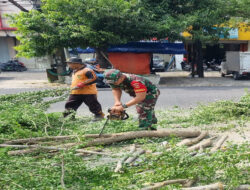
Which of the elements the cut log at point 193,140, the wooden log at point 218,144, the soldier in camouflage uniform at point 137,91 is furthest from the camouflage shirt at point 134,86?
the wooden log at point 218,144

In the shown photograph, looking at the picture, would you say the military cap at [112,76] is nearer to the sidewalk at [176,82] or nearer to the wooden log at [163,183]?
the wooden log at [163,183]

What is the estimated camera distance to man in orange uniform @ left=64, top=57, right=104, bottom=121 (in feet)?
22.4

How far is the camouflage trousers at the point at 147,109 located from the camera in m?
5.34

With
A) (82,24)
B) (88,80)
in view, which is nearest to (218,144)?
(88,80)

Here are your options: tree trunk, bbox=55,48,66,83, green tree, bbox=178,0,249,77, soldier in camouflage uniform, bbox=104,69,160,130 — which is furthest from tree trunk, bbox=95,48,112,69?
soldier in camouflage uniform, bbox=104,69,160,130

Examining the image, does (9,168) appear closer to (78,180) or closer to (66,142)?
(78,180)

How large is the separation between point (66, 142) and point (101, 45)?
10636 mm

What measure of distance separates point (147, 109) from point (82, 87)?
Answer: 2.03m

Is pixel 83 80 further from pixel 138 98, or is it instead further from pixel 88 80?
pixel 138 98

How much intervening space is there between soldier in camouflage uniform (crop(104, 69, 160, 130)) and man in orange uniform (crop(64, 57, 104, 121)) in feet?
5.62

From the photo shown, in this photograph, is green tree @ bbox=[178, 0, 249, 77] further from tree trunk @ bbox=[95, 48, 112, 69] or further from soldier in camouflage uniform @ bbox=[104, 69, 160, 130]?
soldier in camouflage uniform @ bbox=[104, 69, 160, 130]

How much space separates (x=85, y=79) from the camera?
22.6 ft

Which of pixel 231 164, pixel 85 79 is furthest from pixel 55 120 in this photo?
pixel 231 164

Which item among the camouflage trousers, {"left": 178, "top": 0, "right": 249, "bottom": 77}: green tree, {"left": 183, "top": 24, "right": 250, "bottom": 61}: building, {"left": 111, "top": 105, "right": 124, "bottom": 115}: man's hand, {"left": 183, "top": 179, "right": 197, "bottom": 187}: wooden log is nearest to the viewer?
{"left": 183, "top": 179, "right": 197, "bottom": 187}: wooden log
